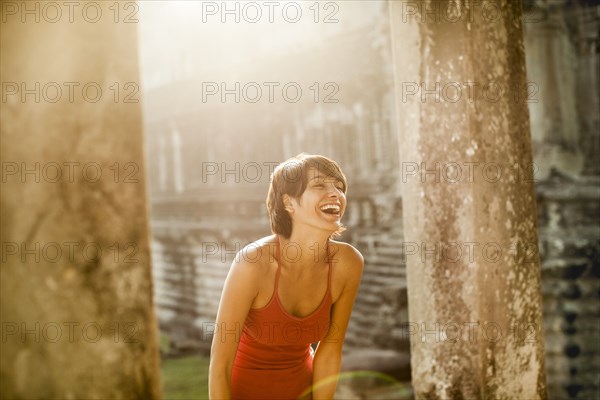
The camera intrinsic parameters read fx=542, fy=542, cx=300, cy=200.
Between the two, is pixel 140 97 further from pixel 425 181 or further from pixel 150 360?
pixel 425 181

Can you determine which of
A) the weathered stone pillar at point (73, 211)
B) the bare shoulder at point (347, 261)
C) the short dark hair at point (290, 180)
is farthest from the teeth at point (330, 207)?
the weathered stone pillar at point (73, 211)

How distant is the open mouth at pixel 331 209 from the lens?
2135mm

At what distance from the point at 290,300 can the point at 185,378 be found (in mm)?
7417

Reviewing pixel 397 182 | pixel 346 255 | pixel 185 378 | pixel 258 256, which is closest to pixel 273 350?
pixel 258 256

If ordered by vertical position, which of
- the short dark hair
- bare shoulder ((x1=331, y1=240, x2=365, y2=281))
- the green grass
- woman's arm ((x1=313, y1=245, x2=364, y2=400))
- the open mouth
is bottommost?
the green grass

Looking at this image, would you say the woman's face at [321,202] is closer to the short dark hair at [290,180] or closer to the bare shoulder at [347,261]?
the short dark hair at [290,180]

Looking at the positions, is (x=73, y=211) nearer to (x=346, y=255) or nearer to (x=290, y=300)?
(x=290, y=300)

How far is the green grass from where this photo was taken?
316 inches

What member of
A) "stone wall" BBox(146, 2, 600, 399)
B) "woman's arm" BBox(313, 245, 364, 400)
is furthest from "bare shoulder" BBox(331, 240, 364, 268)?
"stone wall" BBox(146, 2, 600, 399)

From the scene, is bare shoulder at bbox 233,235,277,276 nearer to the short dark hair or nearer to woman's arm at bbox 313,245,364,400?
the short dark hair

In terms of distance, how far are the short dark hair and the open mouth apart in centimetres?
11

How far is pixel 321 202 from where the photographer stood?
2127 mm

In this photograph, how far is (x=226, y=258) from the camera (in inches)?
422

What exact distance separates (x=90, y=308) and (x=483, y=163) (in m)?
1.61
